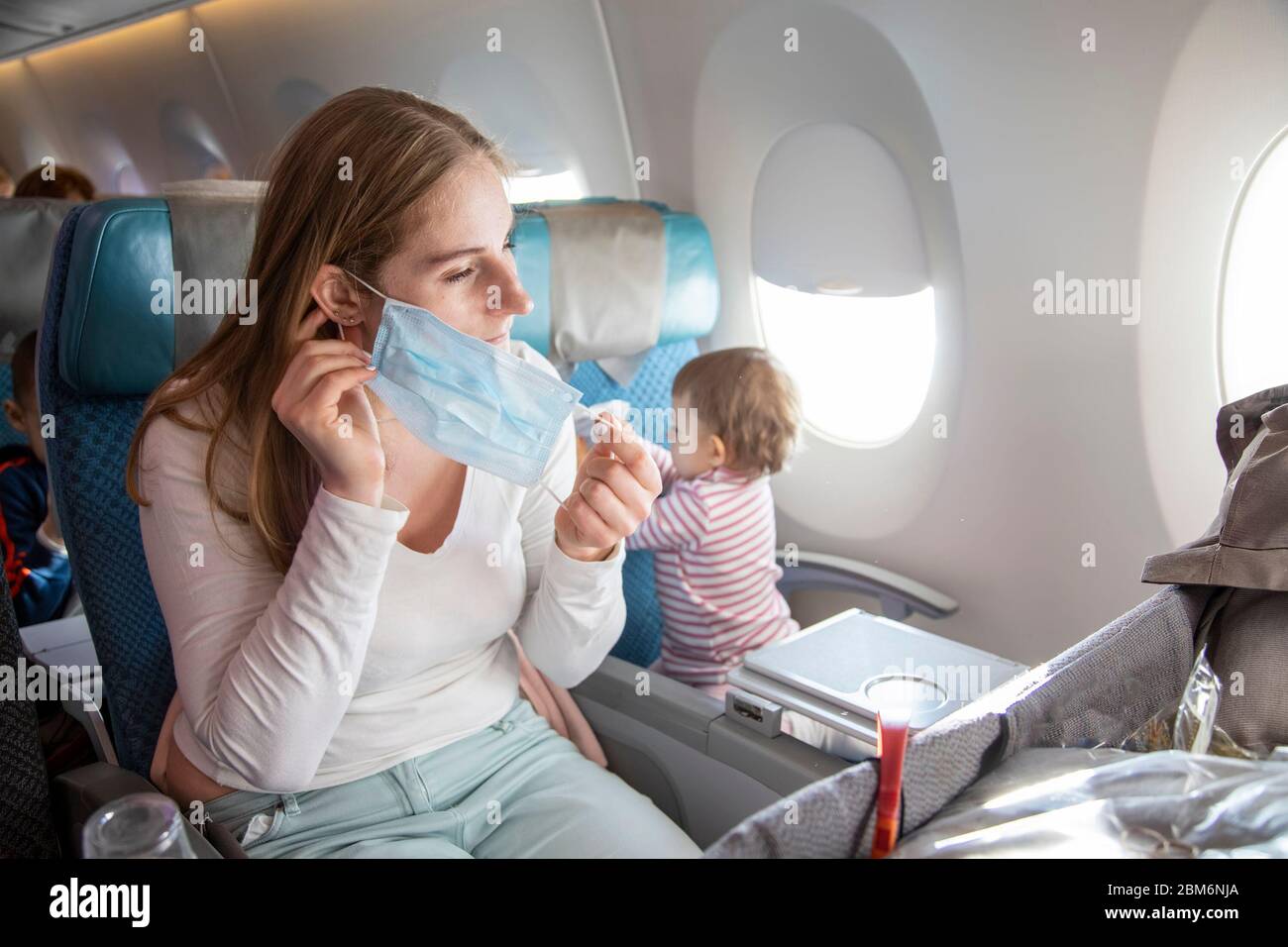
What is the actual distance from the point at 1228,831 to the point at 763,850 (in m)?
0.41

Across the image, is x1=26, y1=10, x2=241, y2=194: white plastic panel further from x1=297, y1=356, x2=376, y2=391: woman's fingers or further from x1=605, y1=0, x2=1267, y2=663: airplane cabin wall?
x1=297, y1=356, x2=376, y2=391: woman's fingers

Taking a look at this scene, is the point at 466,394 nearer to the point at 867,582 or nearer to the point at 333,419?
Result: the point at 333,419

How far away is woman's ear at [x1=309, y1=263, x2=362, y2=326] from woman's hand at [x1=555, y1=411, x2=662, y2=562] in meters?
0.38

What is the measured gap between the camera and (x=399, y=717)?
1496 millimetres

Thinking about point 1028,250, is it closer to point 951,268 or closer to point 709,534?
point 951,268

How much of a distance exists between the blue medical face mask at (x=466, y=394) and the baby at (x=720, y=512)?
1040 mm

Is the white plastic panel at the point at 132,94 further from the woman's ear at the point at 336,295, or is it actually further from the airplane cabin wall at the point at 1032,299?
the woman's ear at the point at 336,295

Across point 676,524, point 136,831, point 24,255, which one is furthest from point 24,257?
point 136,831

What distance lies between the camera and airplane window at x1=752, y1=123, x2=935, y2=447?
2.53 m

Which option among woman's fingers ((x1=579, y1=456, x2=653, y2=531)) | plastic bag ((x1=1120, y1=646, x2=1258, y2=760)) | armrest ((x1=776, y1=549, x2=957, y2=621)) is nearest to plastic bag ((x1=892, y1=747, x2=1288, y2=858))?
plastic bag ((x1=1120, y1=646, x2=1258, y2=760))

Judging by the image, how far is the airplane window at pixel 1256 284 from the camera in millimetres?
1900

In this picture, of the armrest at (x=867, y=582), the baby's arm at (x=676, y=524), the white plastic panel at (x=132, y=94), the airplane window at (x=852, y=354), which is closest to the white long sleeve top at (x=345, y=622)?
the baby's arm at (x=676, y=524)

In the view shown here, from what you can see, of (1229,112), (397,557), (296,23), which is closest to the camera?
(397,557)
